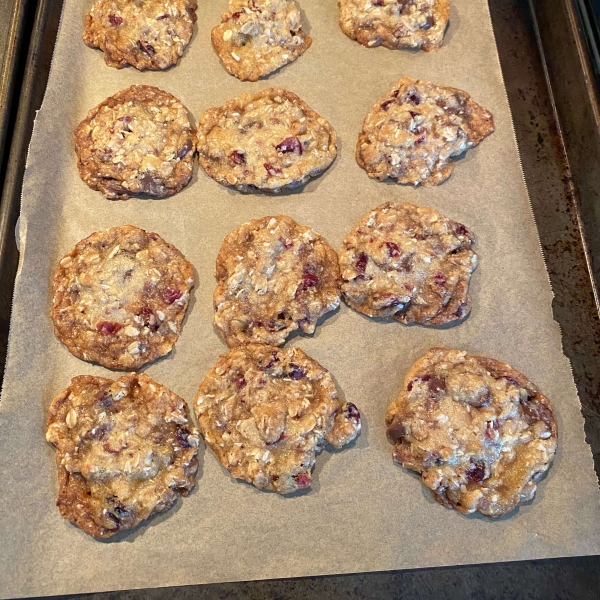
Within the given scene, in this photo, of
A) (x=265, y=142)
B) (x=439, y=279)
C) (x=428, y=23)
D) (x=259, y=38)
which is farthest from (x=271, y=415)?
(x=428, y=23)

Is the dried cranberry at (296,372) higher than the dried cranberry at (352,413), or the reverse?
the dried cranberry at (296,372)

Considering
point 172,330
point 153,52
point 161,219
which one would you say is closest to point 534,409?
point 172,330

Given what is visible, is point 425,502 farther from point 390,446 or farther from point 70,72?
point 70,72

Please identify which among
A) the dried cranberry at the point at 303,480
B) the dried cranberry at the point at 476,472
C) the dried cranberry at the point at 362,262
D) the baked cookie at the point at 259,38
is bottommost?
the dried cranberry at the point at 476,472

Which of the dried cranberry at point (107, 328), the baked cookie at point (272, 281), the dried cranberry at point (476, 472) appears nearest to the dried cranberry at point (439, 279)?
the baked cookie at point (272, 281)

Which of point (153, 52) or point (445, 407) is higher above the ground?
point (153, 52)

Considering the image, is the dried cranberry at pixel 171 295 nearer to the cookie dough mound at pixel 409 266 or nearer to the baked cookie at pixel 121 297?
the baked cookie at pixel 121 297
